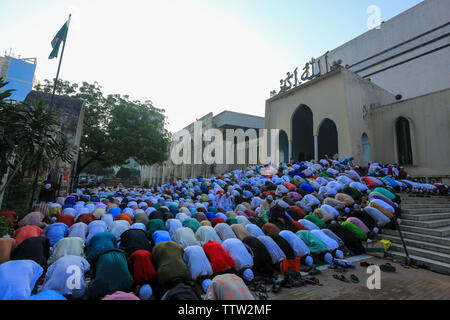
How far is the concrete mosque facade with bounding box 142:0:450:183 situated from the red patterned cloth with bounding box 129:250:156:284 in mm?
12403

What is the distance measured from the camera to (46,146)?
5684 mm

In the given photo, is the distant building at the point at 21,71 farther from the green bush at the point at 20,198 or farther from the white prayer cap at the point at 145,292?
the white prayer cap at the point at 145,292

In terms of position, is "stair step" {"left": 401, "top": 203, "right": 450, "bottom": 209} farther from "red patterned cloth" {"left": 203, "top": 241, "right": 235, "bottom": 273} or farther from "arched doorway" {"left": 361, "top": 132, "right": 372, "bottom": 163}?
A: "red patterned cloth" {"left": 203, "top": 241, "right": 235, "bottom": 273}

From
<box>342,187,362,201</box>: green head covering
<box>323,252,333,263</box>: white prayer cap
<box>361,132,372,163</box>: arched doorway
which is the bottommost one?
Result: <box>323,252,333,263</box>: white prayer cap

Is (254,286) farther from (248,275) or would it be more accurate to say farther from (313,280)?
(313,280)

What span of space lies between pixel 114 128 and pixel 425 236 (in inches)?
672

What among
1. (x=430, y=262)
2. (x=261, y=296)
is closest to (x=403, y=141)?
(x=430, y=262)

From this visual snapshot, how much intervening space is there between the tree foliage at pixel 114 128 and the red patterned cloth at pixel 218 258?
13393 mm

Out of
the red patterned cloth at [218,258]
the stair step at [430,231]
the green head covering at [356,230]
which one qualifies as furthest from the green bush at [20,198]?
the stair step at [430,231]

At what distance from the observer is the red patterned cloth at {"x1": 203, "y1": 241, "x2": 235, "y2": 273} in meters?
3.67

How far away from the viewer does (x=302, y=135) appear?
18.1 metres

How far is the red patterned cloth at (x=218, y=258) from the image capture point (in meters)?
3.67

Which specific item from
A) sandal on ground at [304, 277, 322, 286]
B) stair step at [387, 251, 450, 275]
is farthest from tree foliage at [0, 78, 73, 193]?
stair step at [387, 251, 450, 275]

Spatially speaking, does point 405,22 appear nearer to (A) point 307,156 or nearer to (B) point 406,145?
(B) point 406,145
